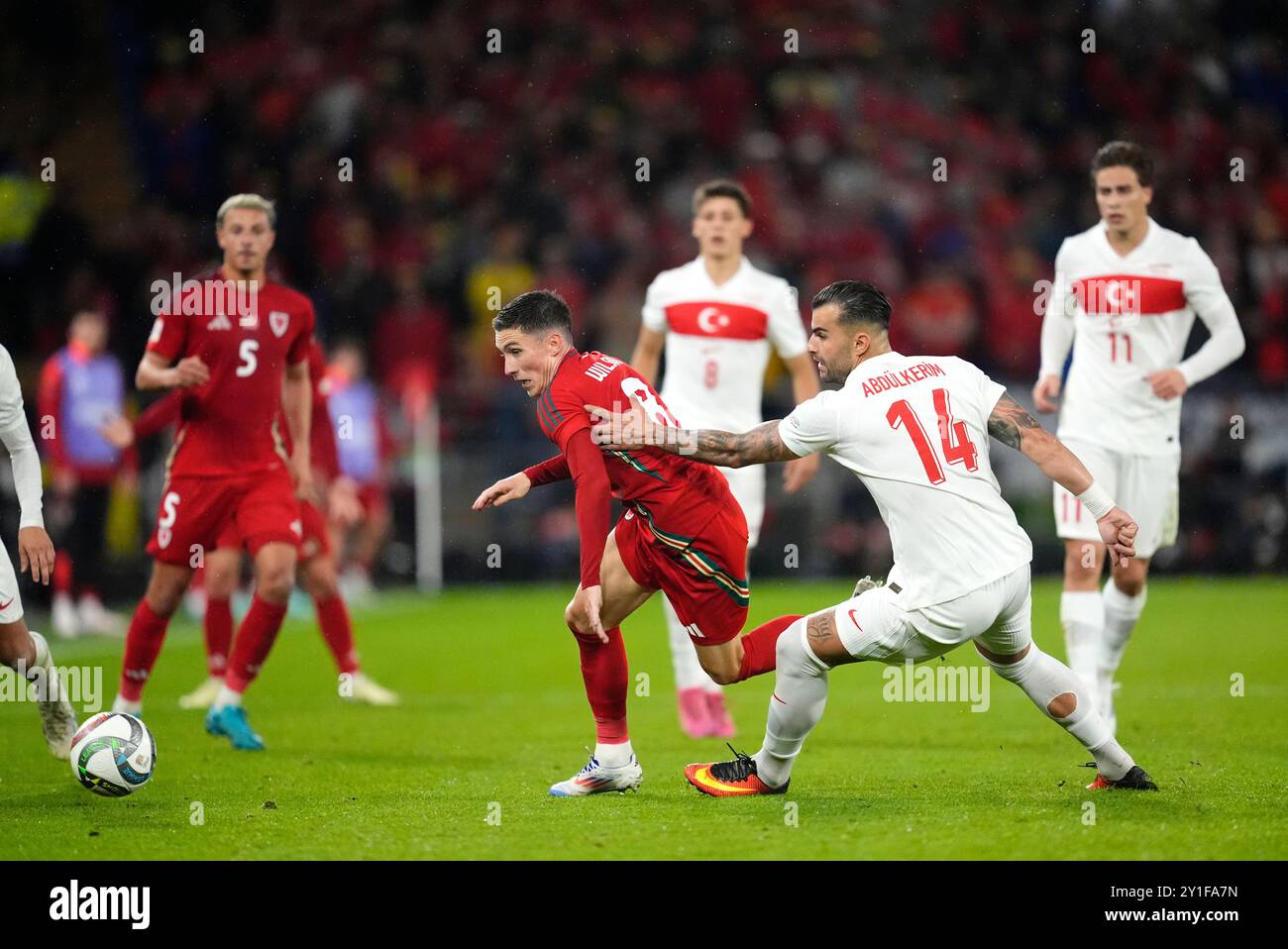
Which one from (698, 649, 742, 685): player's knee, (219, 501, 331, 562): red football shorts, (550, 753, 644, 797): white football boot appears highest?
(219, 501, 331, 562): red football shorts

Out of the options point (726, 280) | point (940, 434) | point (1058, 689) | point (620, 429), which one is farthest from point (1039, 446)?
point (726, 280)

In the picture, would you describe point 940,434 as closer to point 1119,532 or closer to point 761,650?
point 1119,532

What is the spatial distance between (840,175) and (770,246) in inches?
67.6

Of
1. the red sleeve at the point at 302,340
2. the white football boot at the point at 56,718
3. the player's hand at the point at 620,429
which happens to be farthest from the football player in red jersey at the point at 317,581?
the player's hand at the point at 620,429

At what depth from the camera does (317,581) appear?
30.4 feet

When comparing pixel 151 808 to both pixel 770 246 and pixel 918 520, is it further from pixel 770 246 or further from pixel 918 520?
pixel 770 246

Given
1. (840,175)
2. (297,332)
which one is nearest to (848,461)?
(297,332)

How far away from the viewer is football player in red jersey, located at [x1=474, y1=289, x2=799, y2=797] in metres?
5.96

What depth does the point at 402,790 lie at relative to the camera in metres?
6.46

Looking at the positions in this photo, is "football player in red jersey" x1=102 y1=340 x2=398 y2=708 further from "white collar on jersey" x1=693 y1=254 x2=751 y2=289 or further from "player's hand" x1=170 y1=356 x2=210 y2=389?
"white collar on jersey" x1=693 y1=254 x2=751 y2=289

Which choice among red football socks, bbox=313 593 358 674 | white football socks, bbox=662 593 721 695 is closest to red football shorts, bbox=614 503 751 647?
white football socks, bbox=662 593 721 695

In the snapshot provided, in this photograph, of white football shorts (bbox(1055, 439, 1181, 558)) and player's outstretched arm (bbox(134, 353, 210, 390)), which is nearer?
player's outstretched arm (bbox(134, 353, 210, 390))

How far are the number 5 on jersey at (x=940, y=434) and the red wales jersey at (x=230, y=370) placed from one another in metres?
3.64

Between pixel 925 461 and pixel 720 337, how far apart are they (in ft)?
9.61
